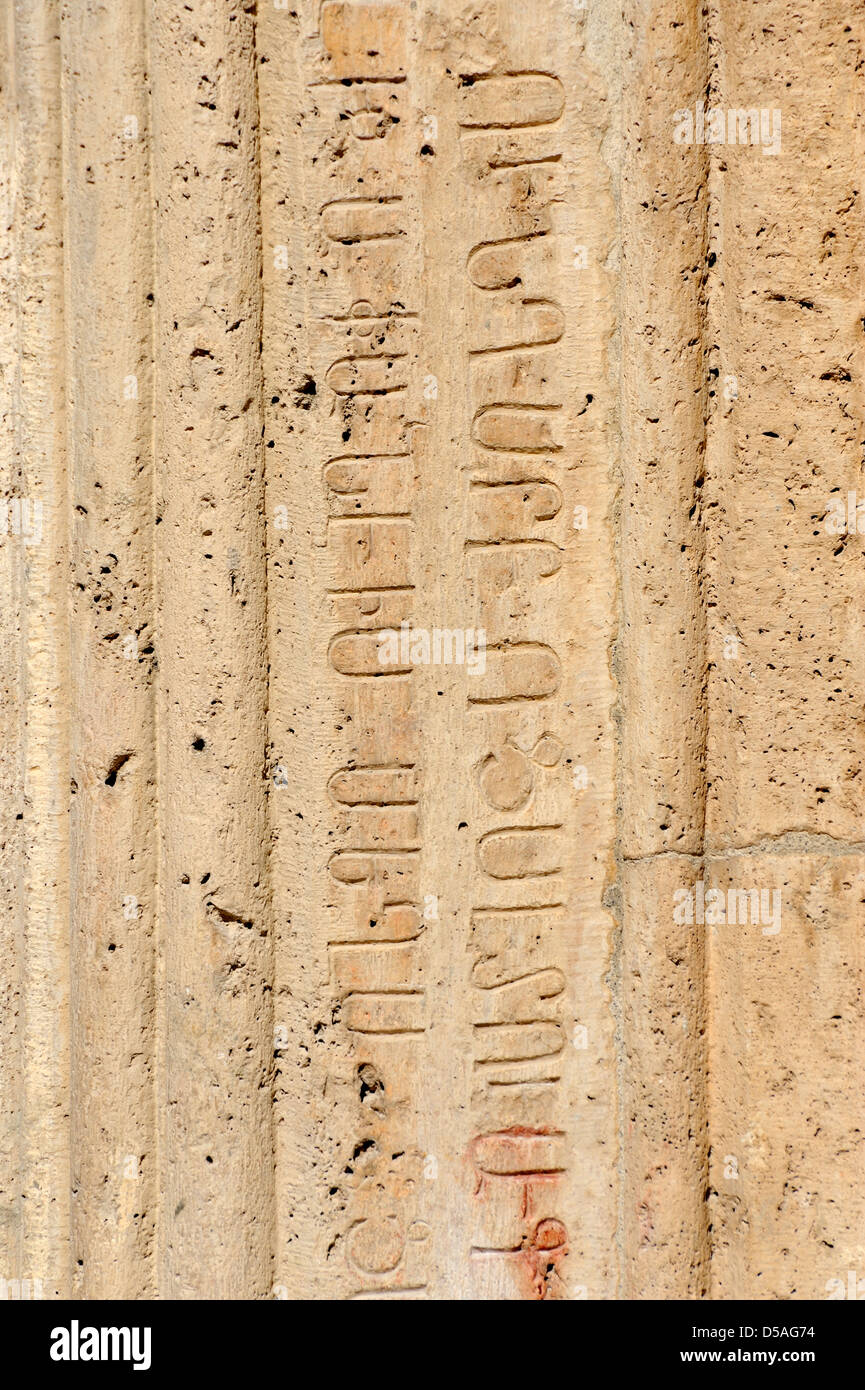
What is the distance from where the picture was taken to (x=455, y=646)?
5.26 ft

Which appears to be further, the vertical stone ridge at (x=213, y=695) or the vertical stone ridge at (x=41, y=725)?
the vertical stone ridge at (x=41, y=725)

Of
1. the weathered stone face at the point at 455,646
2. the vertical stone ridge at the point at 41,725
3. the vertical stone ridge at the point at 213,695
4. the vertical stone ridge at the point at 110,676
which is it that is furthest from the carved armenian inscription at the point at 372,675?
the vertical stone ridge at the point at 41,725

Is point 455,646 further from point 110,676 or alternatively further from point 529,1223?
point 529,1223

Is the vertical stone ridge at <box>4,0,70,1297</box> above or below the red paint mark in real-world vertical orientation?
above

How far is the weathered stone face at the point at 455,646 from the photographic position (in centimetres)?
156

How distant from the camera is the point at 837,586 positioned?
5.16 feet

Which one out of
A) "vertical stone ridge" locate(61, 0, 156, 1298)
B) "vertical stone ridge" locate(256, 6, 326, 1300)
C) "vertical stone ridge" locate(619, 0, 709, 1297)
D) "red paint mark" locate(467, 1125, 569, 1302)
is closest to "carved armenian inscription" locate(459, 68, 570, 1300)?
"red paint mark" locate(467, 1125, 569, 1302)

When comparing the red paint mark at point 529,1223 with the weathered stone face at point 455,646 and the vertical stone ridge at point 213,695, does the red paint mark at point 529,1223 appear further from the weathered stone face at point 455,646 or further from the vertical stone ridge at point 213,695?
the vertical stone ridge at point 213,695

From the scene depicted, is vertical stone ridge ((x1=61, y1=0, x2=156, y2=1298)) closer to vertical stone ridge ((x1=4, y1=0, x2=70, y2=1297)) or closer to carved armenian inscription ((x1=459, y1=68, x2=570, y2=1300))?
vertical stone ridge ((x1=4, y1=0, x2=70, y2=1297))

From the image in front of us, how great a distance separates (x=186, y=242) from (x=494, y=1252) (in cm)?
156

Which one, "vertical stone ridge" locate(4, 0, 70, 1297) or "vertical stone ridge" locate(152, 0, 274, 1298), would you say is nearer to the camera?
"vertical stone ridge" locate(152, 0, 274, 1298)

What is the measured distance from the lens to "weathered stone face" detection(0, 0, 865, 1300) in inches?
61.3

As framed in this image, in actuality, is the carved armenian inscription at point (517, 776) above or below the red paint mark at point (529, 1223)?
above

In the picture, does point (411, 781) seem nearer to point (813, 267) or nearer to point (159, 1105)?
point (159, 1105)
